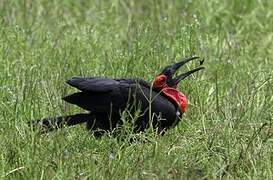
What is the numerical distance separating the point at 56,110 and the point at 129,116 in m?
0.67

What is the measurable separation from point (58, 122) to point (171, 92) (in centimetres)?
66

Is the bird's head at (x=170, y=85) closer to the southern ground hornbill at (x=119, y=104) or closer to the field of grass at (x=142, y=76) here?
the southern ground hornbill at (x=119, y=104)

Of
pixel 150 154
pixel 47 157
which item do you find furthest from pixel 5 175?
pixel 150 154

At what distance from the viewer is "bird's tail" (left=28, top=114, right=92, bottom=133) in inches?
185

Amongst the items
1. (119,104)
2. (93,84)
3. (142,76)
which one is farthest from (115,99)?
(142,76)

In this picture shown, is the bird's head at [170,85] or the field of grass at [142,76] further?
the bird's head at [170,85]

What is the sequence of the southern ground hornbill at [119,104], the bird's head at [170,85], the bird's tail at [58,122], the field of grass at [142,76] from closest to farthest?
the field of grass at [142,76]
the bird's tail at [58,122]
the southern ground hornbill at [119,104]
the bird's head at [170,85]

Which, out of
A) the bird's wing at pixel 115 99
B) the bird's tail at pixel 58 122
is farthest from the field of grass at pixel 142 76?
the bird's wing at pixel 115 99

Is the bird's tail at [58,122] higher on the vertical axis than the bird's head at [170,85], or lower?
lower

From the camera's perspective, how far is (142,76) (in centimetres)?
588

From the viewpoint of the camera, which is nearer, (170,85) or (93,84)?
(93,84)

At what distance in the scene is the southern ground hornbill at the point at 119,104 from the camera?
4859 mm

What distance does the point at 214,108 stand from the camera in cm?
555

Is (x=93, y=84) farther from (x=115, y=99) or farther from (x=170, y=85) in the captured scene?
(x=170, y=85)
